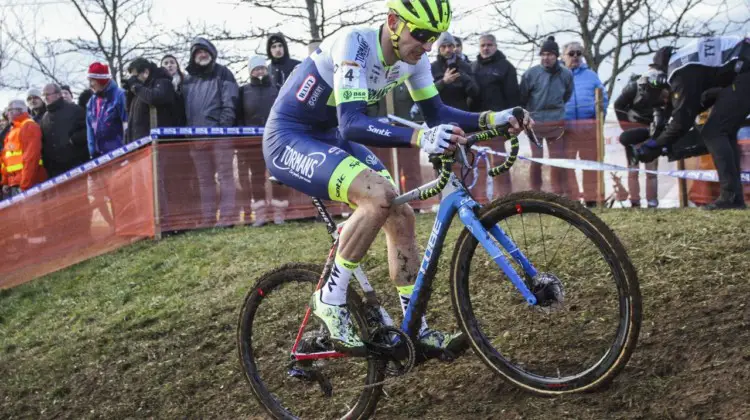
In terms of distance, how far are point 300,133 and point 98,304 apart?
5.08 metres

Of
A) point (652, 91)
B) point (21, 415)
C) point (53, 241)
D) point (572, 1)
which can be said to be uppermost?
point (572, 1)

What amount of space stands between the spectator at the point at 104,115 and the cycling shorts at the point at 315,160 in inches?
289

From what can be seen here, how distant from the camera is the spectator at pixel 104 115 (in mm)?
11953

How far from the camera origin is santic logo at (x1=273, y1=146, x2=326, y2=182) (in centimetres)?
490

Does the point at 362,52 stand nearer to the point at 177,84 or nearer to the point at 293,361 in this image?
the point at 293,361

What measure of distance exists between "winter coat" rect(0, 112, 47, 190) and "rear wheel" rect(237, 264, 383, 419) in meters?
7.91

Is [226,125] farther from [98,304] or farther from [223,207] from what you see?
[98,304]

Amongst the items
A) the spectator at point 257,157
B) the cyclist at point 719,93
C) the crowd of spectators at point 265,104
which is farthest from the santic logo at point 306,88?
the spectator at point 257,157

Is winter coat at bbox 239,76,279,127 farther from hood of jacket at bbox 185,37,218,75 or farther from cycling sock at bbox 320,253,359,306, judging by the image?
cycling sock at bbox 320,253,359,306

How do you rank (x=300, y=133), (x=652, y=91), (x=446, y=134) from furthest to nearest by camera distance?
(x=652, y=91), (x=300, y=133), (x=446, y=134)

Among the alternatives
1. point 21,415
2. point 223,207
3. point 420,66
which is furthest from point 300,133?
point 223,207

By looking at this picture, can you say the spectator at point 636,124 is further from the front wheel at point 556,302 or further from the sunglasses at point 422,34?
the sunglasses at point 422,34

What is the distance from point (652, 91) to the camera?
10383 mm

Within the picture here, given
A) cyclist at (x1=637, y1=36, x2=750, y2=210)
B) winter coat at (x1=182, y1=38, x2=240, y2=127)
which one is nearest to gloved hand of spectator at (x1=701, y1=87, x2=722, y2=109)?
cyclist at (x1=637, y1=36, x2=750, y2=210)
